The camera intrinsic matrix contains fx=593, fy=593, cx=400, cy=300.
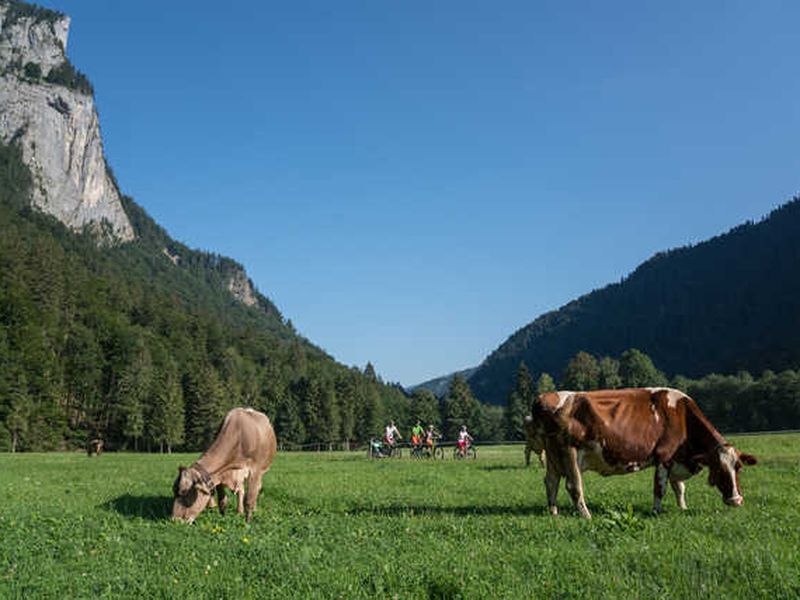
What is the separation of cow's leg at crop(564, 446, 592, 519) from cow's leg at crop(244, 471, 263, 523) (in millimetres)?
6502

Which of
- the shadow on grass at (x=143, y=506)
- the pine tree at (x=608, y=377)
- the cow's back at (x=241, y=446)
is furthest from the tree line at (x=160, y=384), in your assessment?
the cow's back at (x=241, y=446)

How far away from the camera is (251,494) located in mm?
12820

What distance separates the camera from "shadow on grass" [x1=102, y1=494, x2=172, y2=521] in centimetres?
1306

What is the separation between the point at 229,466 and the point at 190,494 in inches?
45.8

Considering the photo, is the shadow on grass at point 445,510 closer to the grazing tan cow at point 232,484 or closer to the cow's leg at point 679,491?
the grazing tan cow at point 232,484

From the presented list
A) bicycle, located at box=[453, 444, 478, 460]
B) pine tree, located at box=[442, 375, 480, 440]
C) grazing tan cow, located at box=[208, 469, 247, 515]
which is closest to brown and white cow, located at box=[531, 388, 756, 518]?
grazing tan cow, located at box=[208, 469, 247, 515]

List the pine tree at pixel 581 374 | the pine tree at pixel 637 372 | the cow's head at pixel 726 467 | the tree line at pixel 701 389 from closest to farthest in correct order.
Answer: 1. the cow's head at pixel 726 467
2. the pine tree at pixel 581 374
3. the tree line at pixel 701 389
4. the pine tree at pixel 637 372

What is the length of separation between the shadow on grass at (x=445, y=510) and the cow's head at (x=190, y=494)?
3237mm

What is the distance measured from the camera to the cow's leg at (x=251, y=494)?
1248 cm

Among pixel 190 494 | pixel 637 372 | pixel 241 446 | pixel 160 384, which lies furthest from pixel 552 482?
pixel 637 372

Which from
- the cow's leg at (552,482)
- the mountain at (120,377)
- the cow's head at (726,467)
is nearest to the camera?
the cow's head at (726,467)

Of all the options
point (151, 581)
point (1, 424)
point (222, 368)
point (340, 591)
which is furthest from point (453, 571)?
point (222, 368)

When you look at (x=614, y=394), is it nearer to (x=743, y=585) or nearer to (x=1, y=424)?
(x=743, y=585)

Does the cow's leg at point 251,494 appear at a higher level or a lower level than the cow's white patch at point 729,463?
lower
